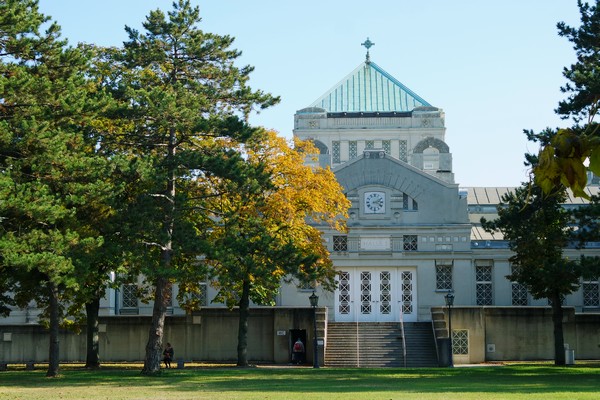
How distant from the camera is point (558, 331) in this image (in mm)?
41438

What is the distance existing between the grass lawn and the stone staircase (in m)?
5.90

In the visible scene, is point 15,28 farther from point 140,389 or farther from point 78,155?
point 140,389

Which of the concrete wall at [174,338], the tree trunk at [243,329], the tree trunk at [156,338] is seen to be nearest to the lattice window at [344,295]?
the concrete wall at [174,338]

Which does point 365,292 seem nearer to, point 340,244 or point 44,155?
point 340,244

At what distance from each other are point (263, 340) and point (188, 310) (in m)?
4.73

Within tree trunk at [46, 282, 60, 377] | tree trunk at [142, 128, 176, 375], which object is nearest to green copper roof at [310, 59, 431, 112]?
tree trunk at [142, 128, 176, 375]

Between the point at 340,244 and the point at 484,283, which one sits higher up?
the point at 340,244

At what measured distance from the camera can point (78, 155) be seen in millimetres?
29656

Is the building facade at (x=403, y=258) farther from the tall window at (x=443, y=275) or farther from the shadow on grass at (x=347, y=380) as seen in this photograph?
the shadow on grass at (x=347, y=380)

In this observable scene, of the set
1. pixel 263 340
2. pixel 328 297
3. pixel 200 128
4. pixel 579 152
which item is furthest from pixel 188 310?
pixel 579 152

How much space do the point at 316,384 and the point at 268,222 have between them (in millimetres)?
10557

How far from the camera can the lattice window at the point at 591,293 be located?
5028 cm

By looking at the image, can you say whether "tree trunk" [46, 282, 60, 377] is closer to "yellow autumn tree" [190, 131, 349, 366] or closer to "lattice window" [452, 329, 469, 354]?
"yellow autumn tree" [190, 131, 349, 366]

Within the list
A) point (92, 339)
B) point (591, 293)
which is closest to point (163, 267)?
point (92, 339)
